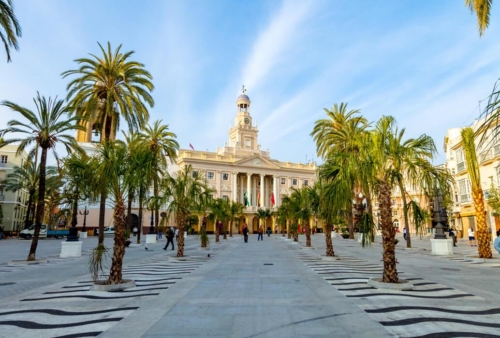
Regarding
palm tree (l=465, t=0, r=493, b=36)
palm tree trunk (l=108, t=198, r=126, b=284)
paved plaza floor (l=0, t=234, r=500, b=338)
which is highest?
palm tree (l=465, t=0, r=493, b=36)

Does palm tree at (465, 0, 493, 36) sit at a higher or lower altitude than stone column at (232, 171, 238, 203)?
lower

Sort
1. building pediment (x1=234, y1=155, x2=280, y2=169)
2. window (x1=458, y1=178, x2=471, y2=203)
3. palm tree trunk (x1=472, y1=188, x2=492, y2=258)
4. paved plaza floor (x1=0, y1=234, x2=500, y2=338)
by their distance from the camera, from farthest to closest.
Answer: building pediment (x1=234, y1=155, x2=280, y2=169) < window (x1=458, y1=178, x2=471, y2=203) < palm tree trunk (x1=472, y1=188, x2=492, y2=258) < paved plaza floor (x1=0, y1=234, x2=500, y2=338)

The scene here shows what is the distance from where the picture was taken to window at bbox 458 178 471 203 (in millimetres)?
39881

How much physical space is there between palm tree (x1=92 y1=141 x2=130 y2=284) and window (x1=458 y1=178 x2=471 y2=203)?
40359 millimetres

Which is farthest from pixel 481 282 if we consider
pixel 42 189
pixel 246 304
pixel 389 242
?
pixel 42 189

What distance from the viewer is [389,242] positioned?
1012cm

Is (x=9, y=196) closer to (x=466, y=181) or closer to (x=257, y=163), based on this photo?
(x=257, y=163)

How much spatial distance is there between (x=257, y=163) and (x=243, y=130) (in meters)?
10.1

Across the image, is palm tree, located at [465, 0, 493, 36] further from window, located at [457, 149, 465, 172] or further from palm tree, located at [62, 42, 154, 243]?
window, located at [457, 149, 465, 172]

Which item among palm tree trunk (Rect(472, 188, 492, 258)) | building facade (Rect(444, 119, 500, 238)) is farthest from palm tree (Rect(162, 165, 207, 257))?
building facade (Rect(444, 119, 500, 238))

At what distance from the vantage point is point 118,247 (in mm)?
10094

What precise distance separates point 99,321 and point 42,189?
15922mm

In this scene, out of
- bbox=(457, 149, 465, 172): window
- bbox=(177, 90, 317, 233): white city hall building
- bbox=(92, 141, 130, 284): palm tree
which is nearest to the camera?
bbox=(92, 141, 130, 284): palm tree

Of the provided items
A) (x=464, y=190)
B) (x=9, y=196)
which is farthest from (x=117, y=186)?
(x=9, y=196)
